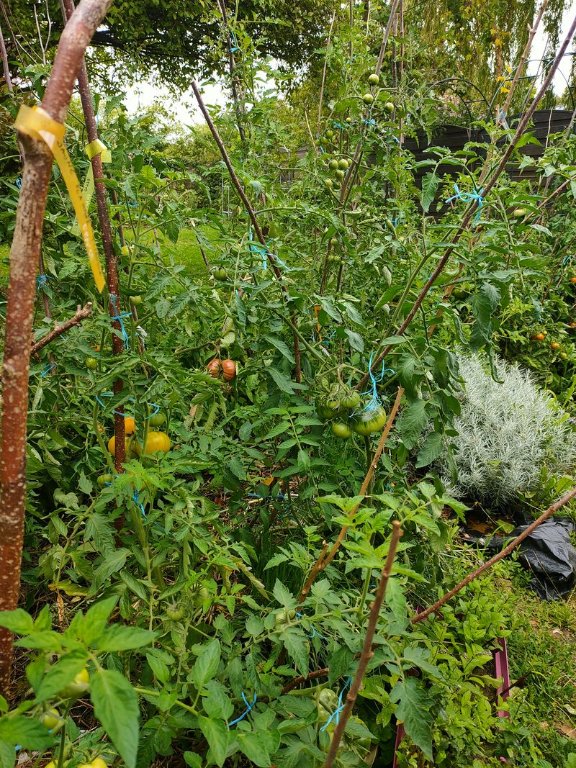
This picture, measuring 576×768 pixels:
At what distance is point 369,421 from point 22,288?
904mm

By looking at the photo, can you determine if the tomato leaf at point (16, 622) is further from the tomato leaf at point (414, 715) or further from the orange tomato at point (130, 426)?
the orange tomato at point (130, 426)

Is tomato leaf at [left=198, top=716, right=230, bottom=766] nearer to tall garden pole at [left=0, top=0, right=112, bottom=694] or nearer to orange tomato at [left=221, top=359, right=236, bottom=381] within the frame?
tall garden pole at [left=0, top=0, right=112, bottom=694]

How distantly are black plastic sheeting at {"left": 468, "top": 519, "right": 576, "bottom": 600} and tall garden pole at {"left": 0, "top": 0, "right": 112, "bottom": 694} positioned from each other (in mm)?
1970

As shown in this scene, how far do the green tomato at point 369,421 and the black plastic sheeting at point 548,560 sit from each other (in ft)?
3.81

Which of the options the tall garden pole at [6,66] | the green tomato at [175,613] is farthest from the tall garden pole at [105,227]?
the tall garden pole at [6,66]

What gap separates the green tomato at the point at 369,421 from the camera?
4.32 ft

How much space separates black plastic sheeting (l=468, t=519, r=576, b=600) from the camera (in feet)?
7.16

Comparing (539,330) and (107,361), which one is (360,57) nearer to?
(107,361)

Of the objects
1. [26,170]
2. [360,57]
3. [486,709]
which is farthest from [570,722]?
[360,57]

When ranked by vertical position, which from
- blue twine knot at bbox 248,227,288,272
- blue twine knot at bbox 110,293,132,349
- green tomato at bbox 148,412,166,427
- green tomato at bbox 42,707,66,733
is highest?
blue twine knot at bbox 248,227,288,272

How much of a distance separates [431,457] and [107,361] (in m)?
0.81

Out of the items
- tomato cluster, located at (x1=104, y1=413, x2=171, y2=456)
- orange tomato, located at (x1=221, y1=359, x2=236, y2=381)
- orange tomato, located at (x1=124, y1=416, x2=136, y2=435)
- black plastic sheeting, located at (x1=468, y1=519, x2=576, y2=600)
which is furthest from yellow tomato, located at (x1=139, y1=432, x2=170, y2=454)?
black plastic sheeting, located at (x1=468, y1=519, x2=576, y2=600)

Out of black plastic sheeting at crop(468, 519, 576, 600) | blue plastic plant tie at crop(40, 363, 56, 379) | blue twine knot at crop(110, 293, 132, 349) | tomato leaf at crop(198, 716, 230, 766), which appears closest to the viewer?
tomato leaf at crop(198, 716, 230, 766)

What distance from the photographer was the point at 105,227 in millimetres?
1160
